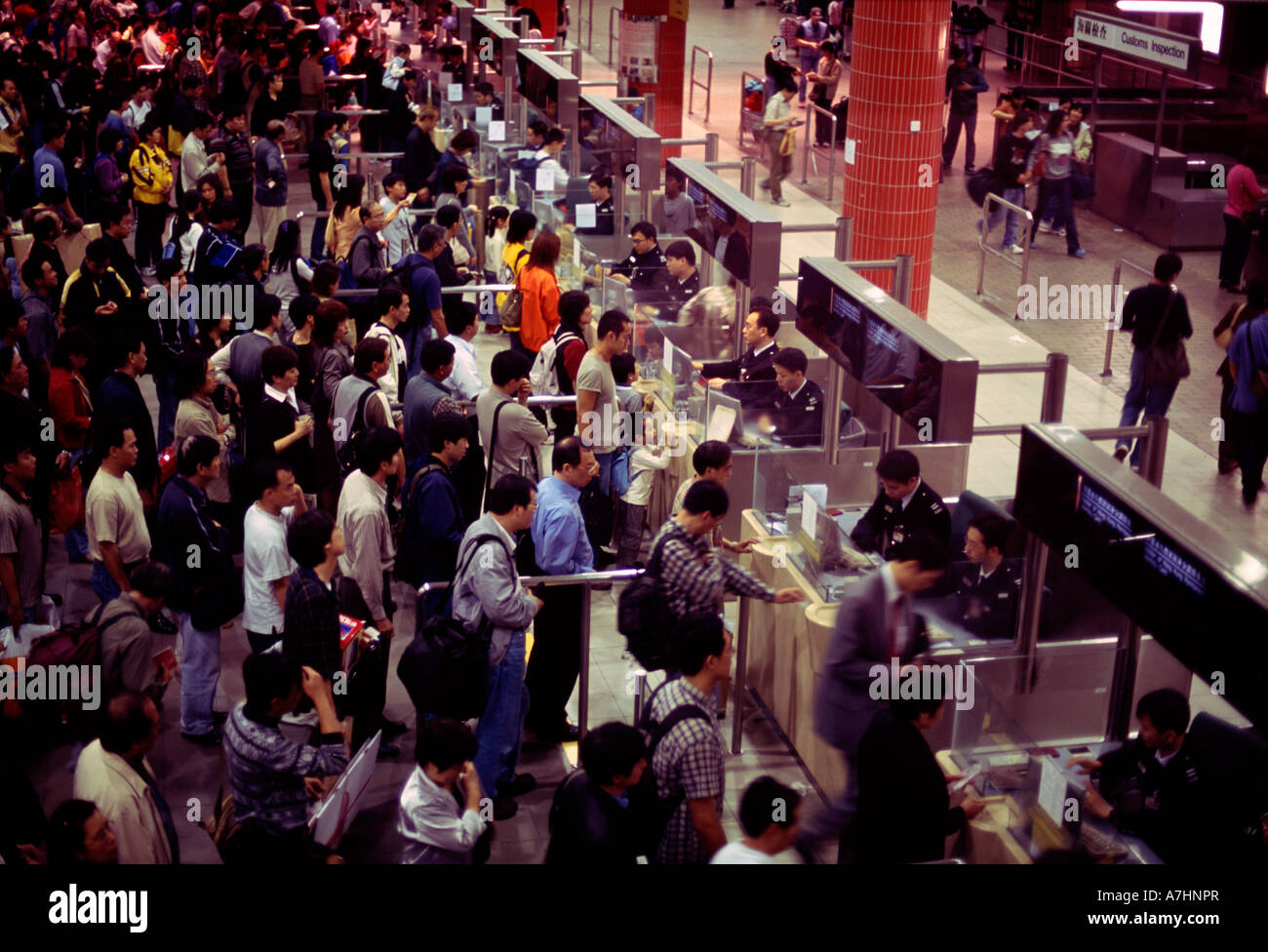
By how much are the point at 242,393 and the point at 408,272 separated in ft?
6.20

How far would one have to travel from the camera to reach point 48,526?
7602 mm

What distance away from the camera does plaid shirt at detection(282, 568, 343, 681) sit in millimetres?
5559

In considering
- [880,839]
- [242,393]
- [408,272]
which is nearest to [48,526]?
[242,393]

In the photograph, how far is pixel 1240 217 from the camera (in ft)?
44.8

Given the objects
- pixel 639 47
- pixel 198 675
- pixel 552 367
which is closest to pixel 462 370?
pixel 552 367

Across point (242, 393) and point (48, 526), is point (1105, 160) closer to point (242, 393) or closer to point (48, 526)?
point (242, 393)

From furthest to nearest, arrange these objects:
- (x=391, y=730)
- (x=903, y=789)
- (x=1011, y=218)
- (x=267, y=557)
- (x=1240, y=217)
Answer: (x=1011, y=218), (x=1240, y=217), (x=391, y=730), (x=267, y=557), (x=903, y=789)

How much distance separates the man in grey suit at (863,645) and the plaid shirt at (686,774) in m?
0.66

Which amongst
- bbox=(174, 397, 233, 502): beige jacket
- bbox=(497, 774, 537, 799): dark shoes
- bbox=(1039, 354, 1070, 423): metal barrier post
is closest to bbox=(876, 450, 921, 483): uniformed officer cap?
bbox=(1039, 354, 1070, 423): metal barrier post

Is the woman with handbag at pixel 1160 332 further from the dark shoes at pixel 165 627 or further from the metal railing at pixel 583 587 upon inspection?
the dark shoes at pixel 165 627

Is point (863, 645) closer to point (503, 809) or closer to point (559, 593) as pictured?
point (559, 593)

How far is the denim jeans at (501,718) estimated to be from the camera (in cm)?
593

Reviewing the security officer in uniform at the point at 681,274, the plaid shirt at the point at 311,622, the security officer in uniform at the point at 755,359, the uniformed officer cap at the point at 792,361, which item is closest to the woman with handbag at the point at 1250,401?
the security officer in uniform at the point at 755,359

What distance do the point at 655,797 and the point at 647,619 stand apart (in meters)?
1.14
